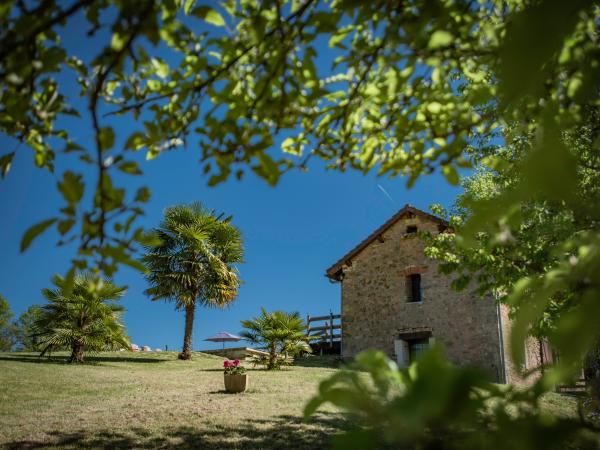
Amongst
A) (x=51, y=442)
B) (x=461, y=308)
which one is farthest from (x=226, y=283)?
(x=51, y=442)

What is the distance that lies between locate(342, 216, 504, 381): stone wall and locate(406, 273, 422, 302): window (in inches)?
10.0

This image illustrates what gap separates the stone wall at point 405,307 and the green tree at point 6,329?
32.5 m

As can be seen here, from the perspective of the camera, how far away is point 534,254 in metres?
5.08

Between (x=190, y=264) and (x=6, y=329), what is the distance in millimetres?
31496

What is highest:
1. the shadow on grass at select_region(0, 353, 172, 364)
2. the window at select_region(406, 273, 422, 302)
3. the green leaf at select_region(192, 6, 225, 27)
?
the window at select_region(406, 273, 422, 302)

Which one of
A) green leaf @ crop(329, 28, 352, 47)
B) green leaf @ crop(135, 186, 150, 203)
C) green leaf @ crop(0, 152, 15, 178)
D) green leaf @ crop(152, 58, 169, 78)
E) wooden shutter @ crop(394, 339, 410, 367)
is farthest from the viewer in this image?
wooden shutter @ crop(394, 339, 410, 367)

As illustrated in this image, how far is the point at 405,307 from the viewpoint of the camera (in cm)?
1803

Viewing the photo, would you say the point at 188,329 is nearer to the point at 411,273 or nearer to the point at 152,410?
the point at 411,273

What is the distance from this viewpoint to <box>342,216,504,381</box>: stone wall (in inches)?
637

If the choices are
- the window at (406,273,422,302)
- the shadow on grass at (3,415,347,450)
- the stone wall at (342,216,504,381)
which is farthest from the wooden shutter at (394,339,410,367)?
the shadow on grass at (3,415,347,450)

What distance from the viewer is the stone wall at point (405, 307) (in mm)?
16172

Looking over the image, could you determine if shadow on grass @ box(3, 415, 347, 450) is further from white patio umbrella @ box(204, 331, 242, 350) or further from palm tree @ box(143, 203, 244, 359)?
white patio umbrella @ box(204, 331, 242, 350)

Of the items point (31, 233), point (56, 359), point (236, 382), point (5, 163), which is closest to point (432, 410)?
point (31, 233)

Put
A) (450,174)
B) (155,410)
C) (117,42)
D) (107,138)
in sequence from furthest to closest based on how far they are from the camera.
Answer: (155,410) → (450,174) → (117,42) → (107,138)
